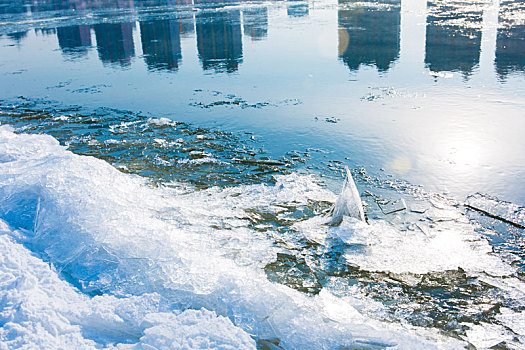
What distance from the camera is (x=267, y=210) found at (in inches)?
187

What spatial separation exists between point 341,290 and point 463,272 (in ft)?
3.68

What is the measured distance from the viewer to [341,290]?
11.6ft

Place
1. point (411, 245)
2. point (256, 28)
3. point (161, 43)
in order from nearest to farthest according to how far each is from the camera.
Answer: point (411, 245), point (161, 43), point (256, 28)

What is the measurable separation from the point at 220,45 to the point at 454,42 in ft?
25.6

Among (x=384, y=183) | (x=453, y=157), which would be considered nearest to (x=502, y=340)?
(x=384, y=183)

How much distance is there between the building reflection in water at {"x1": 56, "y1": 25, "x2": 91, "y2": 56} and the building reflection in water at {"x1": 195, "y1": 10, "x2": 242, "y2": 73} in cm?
459

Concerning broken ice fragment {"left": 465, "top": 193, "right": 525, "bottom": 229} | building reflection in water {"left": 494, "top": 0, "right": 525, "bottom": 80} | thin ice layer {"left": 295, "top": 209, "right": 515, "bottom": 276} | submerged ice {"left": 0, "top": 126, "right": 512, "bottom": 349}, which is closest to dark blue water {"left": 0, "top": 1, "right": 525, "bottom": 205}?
building reflection in water {"left": 494, "top": 0, "right": 525, "bottom": 80}

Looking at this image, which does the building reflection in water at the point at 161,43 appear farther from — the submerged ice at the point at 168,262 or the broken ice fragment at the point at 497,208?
the broken ice fragment at the point at 497,208

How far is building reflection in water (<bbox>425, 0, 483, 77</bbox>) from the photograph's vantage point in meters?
10.8

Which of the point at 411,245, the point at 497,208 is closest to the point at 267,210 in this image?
the point at 411,245

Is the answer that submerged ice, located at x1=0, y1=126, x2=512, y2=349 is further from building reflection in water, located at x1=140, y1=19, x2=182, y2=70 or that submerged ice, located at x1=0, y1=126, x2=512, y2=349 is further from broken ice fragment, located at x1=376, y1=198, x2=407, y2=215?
building reflection in water, located at x1=140, y1=19, x2=182, y2=70

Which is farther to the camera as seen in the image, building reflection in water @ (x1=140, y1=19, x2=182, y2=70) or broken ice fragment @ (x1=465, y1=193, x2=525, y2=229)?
building reflection in water @ (x1=140, y1=19, x2=182, y2=70)

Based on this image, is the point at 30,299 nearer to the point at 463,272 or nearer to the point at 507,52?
the point at 463,272

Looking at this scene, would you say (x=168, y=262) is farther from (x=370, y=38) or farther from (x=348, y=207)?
(x=370, y=38)
